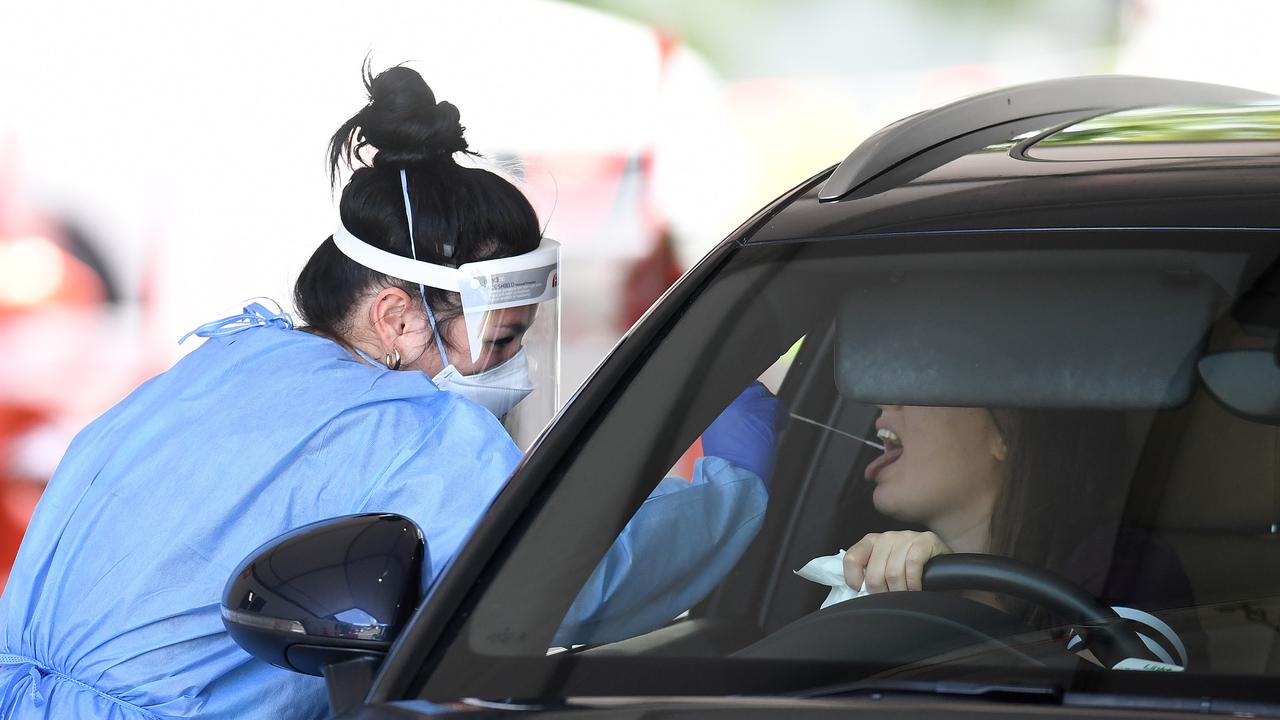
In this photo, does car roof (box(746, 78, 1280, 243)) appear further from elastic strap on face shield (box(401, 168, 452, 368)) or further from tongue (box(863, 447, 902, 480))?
elastic strap on face shield (box(401, 168, 452, 368))

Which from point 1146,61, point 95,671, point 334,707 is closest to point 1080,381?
point 334,707

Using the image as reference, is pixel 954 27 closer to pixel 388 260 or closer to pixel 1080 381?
pixel 388 260

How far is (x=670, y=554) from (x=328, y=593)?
403 mm

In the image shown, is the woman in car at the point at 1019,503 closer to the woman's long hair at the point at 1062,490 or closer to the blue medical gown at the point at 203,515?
the woman's long hair at the point at 1062,490

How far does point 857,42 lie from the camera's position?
4750mm

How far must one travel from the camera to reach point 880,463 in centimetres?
186

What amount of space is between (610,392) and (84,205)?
3.44m

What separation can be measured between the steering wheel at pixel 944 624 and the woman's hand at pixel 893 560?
8 centimetres

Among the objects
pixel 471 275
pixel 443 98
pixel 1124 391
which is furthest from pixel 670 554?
pixel 443 98

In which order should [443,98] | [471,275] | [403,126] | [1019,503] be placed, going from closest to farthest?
[1019,503] < [471,275] < [403,126] < [443,98]

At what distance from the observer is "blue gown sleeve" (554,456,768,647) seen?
1.37 meters

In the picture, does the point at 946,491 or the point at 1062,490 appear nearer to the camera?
the point at 1062,490

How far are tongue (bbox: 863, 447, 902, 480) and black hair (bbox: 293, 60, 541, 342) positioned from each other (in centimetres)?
116

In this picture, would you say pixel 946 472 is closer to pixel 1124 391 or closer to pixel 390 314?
pixel 1124 391
